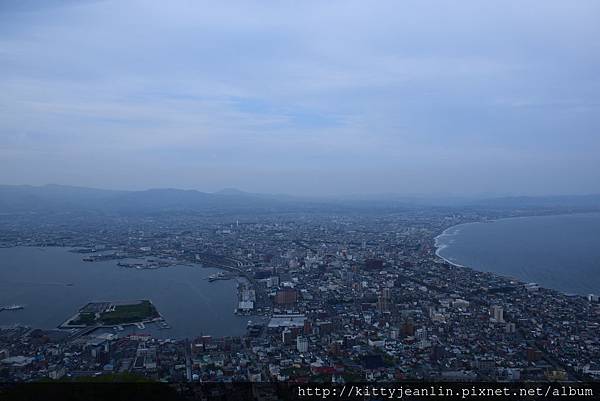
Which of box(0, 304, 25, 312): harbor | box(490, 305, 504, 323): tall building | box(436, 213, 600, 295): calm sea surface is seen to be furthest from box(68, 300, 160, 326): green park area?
A: box(436, 213, 600, 295): calm sea surface

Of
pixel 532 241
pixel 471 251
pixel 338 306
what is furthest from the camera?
pixel 532 241

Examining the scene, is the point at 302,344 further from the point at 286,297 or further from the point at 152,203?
the point at 152,203

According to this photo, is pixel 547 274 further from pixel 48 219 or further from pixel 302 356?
pixel 48 219

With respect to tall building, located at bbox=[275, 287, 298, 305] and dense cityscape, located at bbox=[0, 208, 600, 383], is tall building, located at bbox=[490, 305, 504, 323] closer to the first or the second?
dense cityscape, located at bbox=[0, 208, 600, 383]

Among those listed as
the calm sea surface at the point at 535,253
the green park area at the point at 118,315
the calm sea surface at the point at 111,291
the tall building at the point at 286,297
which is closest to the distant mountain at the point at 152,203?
the calm sea surface at the point at 535,253

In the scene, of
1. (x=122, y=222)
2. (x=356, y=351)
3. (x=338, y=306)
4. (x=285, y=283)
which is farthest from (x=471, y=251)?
(x=122, y=222)

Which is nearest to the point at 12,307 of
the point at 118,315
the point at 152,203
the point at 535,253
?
the point at 118,315
